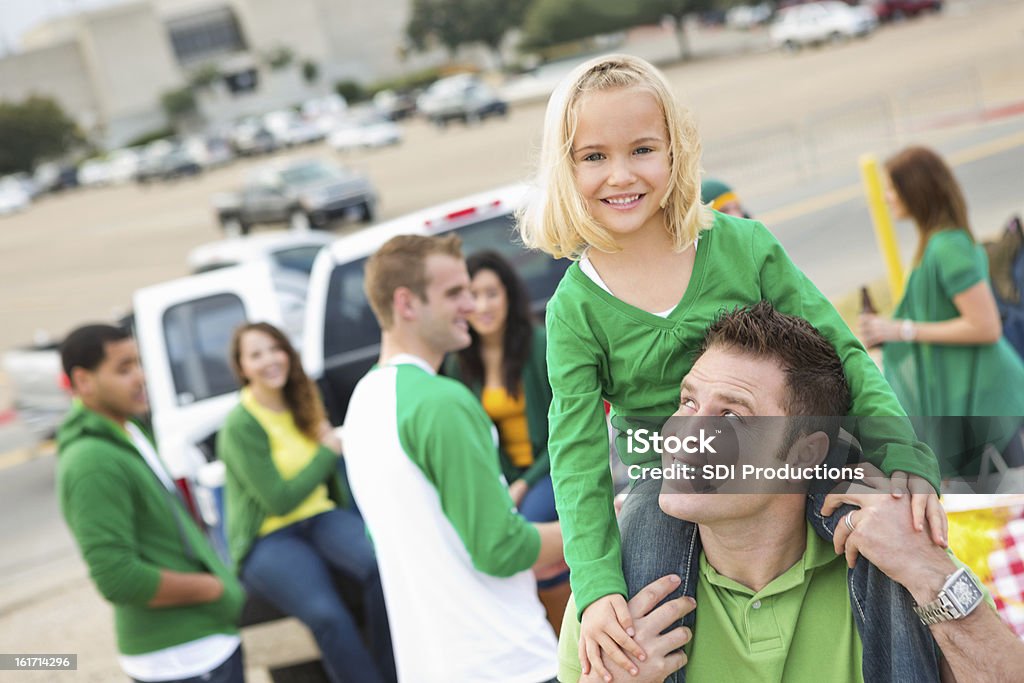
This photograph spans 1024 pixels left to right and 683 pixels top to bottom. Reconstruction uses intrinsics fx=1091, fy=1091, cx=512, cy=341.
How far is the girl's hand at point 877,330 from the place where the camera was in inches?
174

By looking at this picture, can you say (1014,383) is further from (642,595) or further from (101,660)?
(101,660)

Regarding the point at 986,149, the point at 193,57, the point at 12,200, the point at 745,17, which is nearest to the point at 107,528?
the point at 986,149

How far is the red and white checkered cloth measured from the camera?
2.50 metres

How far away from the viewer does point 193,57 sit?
10831 centimetres

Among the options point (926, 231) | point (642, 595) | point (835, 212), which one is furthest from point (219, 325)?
point (835, 212)

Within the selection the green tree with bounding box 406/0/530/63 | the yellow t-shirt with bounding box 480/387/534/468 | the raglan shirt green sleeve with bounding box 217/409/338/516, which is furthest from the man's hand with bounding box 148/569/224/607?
the green tree with bounding box 406/0/530/63

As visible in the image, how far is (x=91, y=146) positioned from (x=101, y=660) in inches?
4059

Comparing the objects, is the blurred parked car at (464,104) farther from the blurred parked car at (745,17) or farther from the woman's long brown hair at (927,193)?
the woman's long brown hair at (927,193)

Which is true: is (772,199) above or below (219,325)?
below

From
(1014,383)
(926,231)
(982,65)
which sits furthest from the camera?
(982,65)

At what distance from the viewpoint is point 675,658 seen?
1.94m

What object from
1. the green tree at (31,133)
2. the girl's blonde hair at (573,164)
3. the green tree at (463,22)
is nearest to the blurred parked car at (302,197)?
Result: the green tree at (463,22)

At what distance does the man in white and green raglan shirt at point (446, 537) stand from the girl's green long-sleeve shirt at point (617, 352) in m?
0.99

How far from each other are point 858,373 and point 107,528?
2.78 metres
